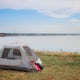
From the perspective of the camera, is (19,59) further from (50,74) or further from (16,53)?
(50,74)

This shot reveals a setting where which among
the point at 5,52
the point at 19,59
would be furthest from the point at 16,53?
the point at 5,52

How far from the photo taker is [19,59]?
663 inches

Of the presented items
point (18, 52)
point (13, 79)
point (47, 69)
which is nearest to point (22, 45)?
point (18, 52)

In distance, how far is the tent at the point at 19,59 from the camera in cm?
1670

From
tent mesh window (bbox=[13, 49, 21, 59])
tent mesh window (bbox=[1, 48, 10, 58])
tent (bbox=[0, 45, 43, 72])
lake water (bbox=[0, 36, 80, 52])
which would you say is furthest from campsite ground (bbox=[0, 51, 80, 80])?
lake water (bbox=[0, 36, 80, 52])

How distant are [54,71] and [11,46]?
2664mm

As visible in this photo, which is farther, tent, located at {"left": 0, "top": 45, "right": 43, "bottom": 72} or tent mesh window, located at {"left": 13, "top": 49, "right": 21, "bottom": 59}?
tent mesh window, located at {"left": 13, "top": 49, "right": 21, "bottom": 59}

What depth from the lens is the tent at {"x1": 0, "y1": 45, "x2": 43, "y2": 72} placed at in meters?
16.7

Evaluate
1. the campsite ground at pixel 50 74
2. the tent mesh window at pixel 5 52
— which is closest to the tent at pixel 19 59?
the tent mesh window at pixel 5 52

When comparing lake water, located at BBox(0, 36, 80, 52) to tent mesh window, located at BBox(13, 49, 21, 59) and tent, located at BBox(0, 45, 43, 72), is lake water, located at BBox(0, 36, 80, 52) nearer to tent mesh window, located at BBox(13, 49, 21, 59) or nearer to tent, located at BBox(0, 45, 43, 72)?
tent, located at BBox(0, 45, 43, 72)

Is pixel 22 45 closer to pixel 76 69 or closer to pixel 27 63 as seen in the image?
pixel 27 63

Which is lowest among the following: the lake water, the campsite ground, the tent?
the lake water

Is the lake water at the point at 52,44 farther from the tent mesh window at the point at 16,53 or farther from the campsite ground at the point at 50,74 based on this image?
the campsite ground at the point at 50,74

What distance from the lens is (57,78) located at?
1483cm
